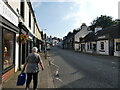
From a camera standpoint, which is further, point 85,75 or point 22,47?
point 22,47

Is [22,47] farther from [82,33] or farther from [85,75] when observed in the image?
[82,33]

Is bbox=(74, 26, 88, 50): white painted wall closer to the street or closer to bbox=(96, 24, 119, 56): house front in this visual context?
bbox=(96, 24, 119, 56): house front

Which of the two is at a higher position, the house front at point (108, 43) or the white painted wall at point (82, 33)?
the white painted wall at point (82, 33)

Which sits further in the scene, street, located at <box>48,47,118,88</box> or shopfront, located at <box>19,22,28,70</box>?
shopfront, located at <box>19,22,28,70</box>

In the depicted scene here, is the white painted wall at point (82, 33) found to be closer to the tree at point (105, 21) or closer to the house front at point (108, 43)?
the tree at point (105, 21)

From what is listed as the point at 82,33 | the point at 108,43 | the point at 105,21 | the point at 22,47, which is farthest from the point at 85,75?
the point at 105,21

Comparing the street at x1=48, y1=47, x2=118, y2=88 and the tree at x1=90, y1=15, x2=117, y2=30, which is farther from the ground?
the tree at x1=90, y1=15, x2=117, y2=30

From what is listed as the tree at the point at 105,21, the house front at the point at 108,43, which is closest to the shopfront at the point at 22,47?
the house front at the point at 108,43

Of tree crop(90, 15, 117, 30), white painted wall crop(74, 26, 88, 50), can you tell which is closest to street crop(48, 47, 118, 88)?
white painted wall crop(74, 26, 88, 50)

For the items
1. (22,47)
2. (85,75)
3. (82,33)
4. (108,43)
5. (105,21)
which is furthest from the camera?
(105,21)

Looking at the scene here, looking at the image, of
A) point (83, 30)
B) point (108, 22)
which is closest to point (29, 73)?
point (83, 30)

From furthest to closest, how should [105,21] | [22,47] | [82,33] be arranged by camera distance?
[105,21] → [82,33] → [22,47]

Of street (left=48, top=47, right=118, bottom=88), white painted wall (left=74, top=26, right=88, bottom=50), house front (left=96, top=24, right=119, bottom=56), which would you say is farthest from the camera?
white painted wall (left=74, top=26, right=88, bottom=50)

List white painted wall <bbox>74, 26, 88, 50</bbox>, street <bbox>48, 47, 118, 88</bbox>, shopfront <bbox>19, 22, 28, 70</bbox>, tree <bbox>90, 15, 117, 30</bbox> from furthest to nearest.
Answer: tree <bbox>90, 15, 117, 30</bbox>
white painted wall <bbox>74, 26, 88, 50</bbox>
shopfront <bbox>19, 22, 28, 70</bbox>
street <bbox>48, 47, 118, 88</bbox>
